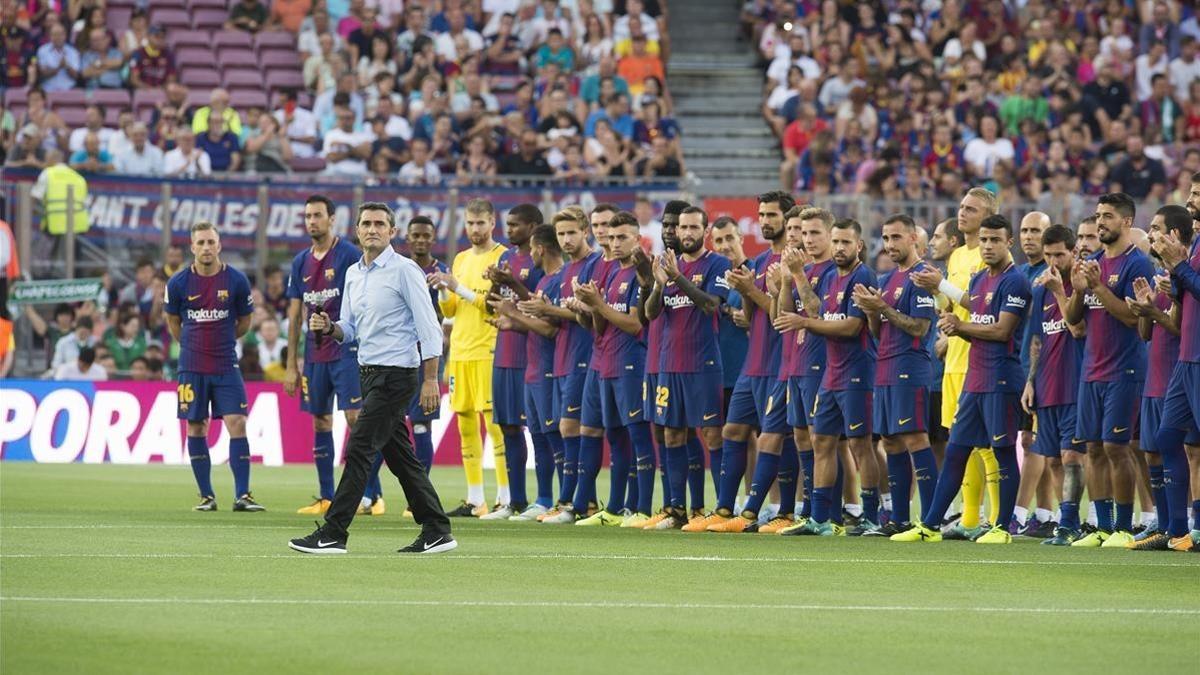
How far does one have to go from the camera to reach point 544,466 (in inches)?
709

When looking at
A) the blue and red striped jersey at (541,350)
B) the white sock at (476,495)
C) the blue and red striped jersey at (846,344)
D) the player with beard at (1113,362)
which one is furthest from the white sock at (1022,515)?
the white sock at (476,495)

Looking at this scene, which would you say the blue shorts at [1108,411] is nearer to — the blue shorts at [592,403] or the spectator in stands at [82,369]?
the blue shorts at [592,403]

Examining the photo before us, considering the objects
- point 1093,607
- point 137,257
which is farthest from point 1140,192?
point 1093,607

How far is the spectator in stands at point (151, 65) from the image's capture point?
102 ft

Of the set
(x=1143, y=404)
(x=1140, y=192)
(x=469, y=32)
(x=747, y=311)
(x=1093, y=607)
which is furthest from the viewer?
(x=469, y=32)

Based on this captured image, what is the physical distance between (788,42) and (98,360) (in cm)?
1325

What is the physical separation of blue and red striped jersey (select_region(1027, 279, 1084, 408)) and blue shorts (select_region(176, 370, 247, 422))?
713cm

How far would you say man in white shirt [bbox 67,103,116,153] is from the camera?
28297 mm

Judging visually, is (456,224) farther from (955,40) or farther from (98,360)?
(955,40)

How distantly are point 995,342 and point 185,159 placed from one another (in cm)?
1542

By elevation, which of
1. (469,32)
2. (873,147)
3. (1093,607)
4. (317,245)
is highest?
(469,32)

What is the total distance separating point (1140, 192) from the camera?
95.7ft

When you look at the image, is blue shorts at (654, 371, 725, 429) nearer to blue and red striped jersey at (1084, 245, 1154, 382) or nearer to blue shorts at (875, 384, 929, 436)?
blue shorts at (875, 384, 929, 436)

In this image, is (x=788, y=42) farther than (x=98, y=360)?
Yes
